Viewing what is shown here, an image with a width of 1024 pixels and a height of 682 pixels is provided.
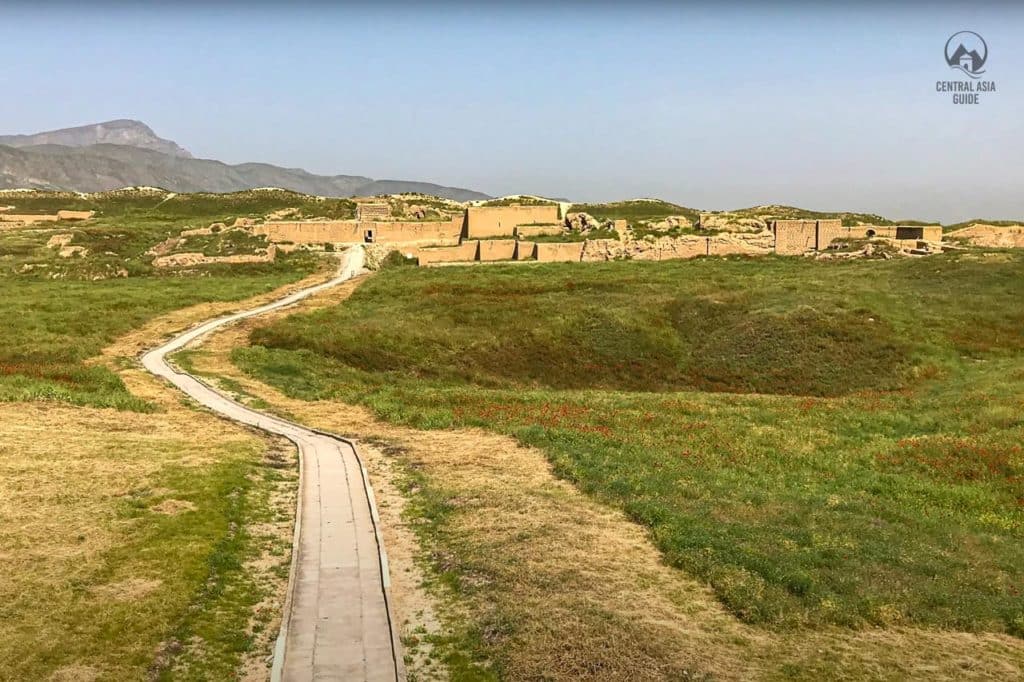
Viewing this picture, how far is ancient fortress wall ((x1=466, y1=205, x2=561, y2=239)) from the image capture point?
85.0 m

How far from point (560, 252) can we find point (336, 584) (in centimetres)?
6768

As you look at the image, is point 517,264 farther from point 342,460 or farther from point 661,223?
point 342,460

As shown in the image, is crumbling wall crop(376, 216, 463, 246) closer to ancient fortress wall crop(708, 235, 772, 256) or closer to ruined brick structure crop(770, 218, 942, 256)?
ancient fortress wall crop(708, 235, 772, 256)

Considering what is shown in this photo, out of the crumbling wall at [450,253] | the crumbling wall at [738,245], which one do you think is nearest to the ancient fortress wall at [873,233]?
the crumbling wall at [738,245]

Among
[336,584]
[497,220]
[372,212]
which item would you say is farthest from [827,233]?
[336,584]

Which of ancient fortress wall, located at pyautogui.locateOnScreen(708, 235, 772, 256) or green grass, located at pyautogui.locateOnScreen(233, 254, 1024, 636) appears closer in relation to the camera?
green grass, located at pyautogui.locateOnScreen(233, 254, 1024, 636)

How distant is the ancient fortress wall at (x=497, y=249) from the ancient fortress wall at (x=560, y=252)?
3414mm

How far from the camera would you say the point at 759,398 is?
104ft

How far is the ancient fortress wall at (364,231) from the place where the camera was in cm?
8000

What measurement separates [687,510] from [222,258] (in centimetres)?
6236

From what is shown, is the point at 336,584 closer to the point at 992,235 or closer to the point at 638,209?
the point at 992,235

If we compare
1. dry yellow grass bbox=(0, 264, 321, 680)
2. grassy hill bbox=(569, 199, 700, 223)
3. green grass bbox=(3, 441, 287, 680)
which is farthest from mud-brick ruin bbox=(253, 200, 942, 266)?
green grass bbox=(3, 441, 287, 680)

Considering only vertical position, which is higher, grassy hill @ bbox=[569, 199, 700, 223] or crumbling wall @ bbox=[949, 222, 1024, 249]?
grassy hill @ bbox=[569, 199, 700, 223]

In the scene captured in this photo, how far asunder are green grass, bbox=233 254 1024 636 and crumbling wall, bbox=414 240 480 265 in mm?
10026
